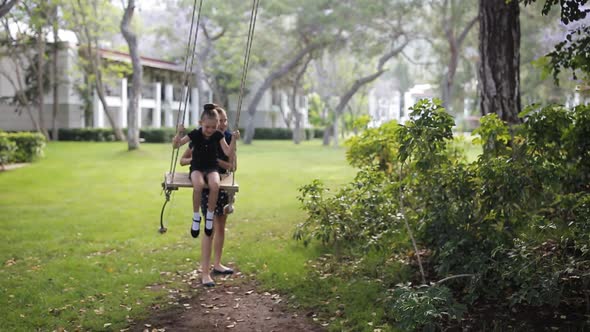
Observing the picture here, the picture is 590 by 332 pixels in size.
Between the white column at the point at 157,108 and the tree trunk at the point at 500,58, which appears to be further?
the white column at the point at 157,108

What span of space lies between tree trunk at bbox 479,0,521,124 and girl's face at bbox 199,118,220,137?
11.7 ft

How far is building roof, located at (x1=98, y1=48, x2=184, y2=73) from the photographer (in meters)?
32.5

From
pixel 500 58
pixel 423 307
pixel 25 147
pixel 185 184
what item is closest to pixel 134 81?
pixel 25 147

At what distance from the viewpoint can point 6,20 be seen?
27.9 meters

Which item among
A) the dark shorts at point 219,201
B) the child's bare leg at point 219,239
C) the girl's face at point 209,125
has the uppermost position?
the girl's face at point 209,125

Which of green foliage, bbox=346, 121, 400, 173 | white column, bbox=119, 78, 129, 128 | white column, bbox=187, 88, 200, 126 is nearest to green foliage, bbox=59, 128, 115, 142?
white column, bbox=119, 78, 129, 128

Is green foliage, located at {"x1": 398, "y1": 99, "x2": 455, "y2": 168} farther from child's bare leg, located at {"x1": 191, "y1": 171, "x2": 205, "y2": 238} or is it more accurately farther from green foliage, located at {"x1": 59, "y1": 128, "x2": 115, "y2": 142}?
green foliage, located at {"x1": 59, "y1": 128, "x2": 115, "y2": 142}

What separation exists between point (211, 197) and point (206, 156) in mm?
389

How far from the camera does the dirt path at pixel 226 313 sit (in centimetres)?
479

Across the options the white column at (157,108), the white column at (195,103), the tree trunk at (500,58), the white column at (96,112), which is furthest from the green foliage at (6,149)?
the white column at (195,103)

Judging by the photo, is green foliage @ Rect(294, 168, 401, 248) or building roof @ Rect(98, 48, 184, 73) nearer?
green foliage @ Rect(294, 168, 401, 248)

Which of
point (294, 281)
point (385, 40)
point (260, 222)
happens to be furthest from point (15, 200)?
point (385, 40)

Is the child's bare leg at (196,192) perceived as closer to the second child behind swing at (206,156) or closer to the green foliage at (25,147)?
the second child behind swing at (206,156)

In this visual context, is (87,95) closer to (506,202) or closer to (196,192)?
(196,192)
